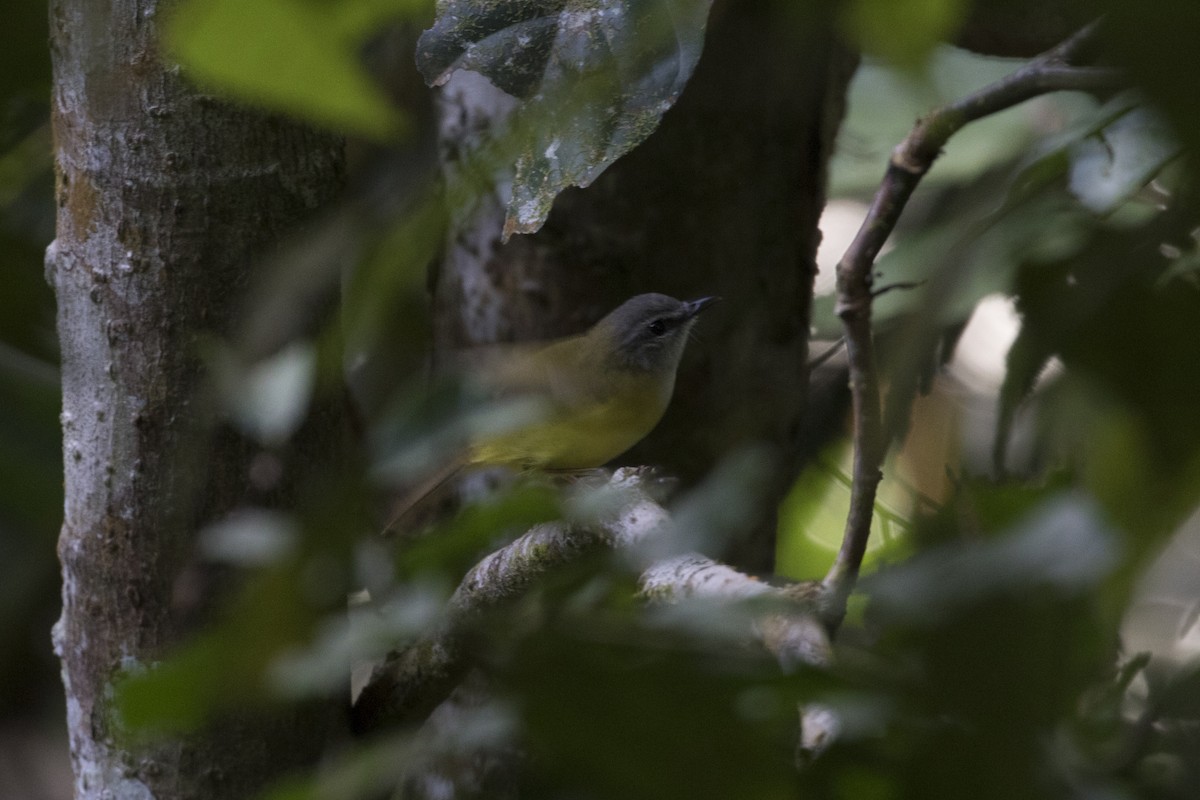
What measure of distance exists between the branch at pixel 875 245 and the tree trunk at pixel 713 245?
0.62 metres

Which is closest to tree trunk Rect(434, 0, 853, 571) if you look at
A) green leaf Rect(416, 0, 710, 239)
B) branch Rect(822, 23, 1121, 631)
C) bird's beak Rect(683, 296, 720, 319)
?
bird's beak Rect(683, 296, 720, 319)

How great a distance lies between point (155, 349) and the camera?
1075 millimetres

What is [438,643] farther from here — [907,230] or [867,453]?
[907,230]

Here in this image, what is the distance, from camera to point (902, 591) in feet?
1.18

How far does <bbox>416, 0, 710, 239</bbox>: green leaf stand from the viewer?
646 millimetres

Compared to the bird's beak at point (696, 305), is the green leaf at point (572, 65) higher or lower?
higher

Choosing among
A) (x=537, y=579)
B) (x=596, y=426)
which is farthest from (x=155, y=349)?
(x=596, y=426)

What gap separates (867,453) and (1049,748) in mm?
411

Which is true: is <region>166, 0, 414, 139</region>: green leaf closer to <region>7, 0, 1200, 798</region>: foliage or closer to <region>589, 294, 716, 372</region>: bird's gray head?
<region>7, 0, 1200, 798</region>: foliage

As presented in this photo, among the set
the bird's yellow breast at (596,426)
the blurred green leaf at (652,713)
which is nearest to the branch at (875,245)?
the blurred green leaf at (652,713)

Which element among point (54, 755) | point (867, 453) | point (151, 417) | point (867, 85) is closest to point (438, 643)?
point (151, 417)

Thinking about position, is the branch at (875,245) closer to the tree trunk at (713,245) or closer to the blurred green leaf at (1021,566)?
the blurred green leaf at (1021,566)

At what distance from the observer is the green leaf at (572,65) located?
646mm

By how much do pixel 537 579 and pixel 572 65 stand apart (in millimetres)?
415
